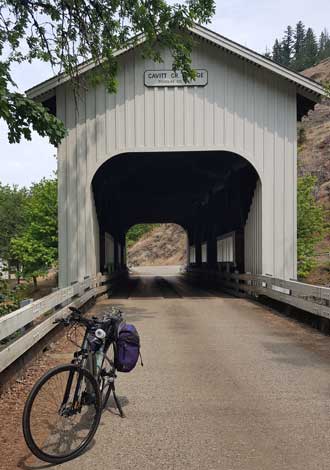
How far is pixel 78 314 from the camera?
455 cm

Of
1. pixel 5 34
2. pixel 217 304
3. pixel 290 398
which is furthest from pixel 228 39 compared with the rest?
pixel 290 398

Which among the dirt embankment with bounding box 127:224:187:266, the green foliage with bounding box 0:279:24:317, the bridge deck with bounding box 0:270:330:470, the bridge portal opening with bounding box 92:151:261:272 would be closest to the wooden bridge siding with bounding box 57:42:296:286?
the bridge portal opening with bounding box 92:151:261:272

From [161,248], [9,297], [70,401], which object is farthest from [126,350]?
[161,248]

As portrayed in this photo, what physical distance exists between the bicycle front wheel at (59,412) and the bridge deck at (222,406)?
0.15m

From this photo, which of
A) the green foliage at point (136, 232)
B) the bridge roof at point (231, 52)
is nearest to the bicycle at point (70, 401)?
the bridge roof at point (231, 52)

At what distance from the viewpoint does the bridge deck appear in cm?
407

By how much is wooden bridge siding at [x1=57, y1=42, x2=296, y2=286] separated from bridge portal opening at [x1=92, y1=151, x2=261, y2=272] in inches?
42.4

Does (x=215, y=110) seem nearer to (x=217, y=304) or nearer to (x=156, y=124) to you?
(x=156, y=124)

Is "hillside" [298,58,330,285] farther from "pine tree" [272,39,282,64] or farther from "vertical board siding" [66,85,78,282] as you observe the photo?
"pine tree" [272,39,282,64]

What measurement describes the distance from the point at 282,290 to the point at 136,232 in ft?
323

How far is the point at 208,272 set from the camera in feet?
95.7

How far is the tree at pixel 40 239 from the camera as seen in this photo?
32.0 meters

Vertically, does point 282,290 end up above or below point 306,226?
below

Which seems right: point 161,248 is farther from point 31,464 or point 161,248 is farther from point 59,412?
point 31,464
